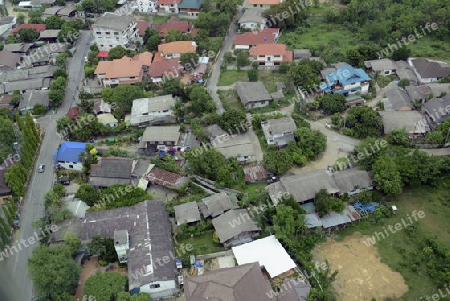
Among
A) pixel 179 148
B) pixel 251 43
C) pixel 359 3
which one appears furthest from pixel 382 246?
pixel 359 3

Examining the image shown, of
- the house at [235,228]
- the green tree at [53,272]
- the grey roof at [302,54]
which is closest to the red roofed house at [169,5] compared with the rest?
the grey roof at [302,54]

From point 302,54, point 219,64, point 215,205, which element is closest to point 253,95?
point 219,64

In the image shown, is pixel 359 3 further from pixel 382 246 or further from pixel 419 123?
pixel 382 246

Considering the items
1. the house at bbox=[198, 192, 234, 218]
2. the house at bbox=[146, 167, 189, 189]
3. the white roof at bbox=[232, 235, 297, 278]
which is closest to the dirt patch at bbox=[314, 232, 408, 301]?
the white roof at bbox=[232, 235, 297, 278]

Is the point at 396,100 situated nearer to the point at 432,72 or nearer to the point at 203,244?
the point at 432,72

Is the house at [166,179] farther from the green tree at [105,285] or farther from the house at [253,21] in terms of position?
the house at [253,21]
